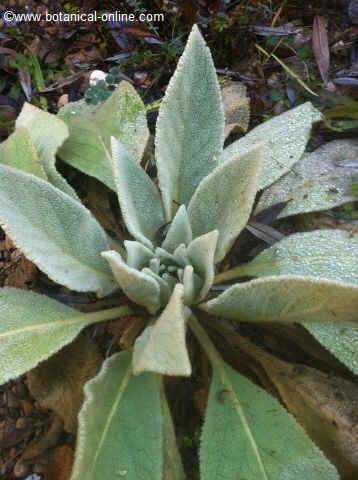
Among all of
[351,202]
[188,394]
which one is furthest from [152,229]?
[351,202]

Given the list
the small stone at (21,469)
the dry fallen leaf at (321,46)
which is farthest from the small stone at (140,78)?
the small stone at (21,469)

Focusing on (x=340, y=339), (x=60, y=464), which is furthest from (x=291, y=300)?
(x=60, y=464)

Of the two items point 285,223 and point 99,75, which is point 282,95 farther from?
point 99,75

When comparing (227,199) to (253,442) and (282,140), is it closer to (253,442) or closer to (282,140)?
(282,140)

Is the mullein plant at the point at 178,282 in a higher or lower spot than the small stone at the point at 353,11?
lower

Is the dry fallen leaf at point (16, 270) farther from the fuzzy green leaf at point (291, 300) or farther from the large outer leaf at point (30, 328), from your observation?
the fuzzy green leaf at point (291, 300)

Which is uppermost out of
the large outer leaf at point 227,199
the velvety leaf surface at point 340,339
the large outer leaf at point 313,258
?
the large outer leaf at point 227,199
